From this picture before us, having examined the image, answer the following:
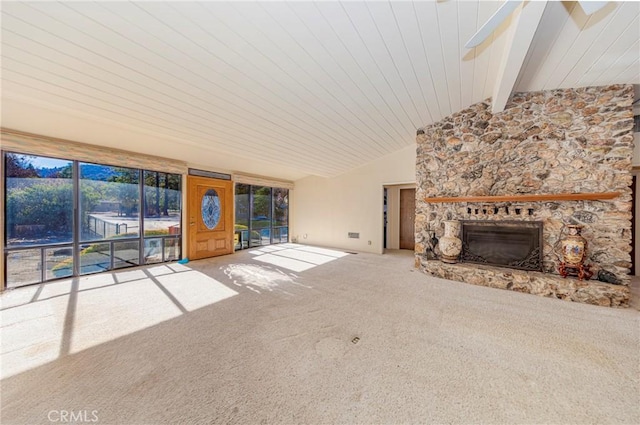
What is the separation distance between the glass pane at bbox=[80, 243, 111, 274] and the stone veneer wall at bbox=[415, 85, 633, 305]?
5.88 metres

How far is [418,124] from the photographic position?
4.50 meters

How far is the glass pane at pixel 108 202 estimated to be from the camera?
4070 mm

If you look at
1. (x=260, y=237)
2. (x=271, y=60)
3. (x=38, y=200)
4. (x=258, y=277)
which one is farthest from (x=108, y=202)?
(x=271, y=60)

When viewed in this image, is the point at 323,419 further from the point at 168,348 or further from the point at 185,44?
the point at 185,44

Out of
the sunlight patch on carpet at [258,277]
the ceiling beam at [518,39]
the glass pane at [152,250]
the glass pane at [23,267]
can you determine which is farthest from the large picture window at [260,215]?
the ceiling beam at [518,39]

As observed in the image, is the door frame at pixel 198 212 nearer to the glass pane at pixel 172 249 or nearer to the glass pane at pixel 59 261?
the glass pane at pixel 172 249

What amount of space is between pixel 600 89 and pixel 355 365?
4883mm

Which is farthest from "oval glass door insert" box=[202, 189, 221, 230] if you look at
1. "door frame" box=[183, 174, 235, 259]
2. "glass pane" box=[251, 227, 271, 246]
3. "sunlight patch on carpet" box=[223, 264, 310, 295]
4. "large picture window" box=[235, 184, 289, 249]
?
"sunlight patch on carpet" box=[223, 264, 310, 295]

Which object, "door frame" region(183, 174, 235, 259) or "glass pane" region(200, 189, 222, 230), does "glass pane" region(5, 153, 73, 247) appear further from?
"glass pane" region(200, 189, 222, 230)

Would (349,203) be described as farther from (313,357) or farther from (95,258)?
(95,258)

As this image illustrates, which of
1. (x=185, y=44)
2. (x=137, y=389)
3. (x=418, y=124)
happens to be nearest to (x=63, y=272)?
(x=137, y=389)

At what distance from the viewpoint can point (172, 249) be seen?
5219mm

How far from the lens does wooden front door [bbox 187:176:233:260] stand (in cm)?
539

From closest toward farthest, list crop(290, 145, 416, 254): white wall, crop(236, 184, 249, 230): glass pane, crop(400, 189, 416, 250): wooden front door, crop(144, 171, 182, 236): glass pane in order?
crop(144, 171, 182, 236): glass pane → crop(290, 145, 416, 254): white wall → crop(236, 184, 249, 230): glass pane → crop(400, 189, 416, 250): wooden front door
